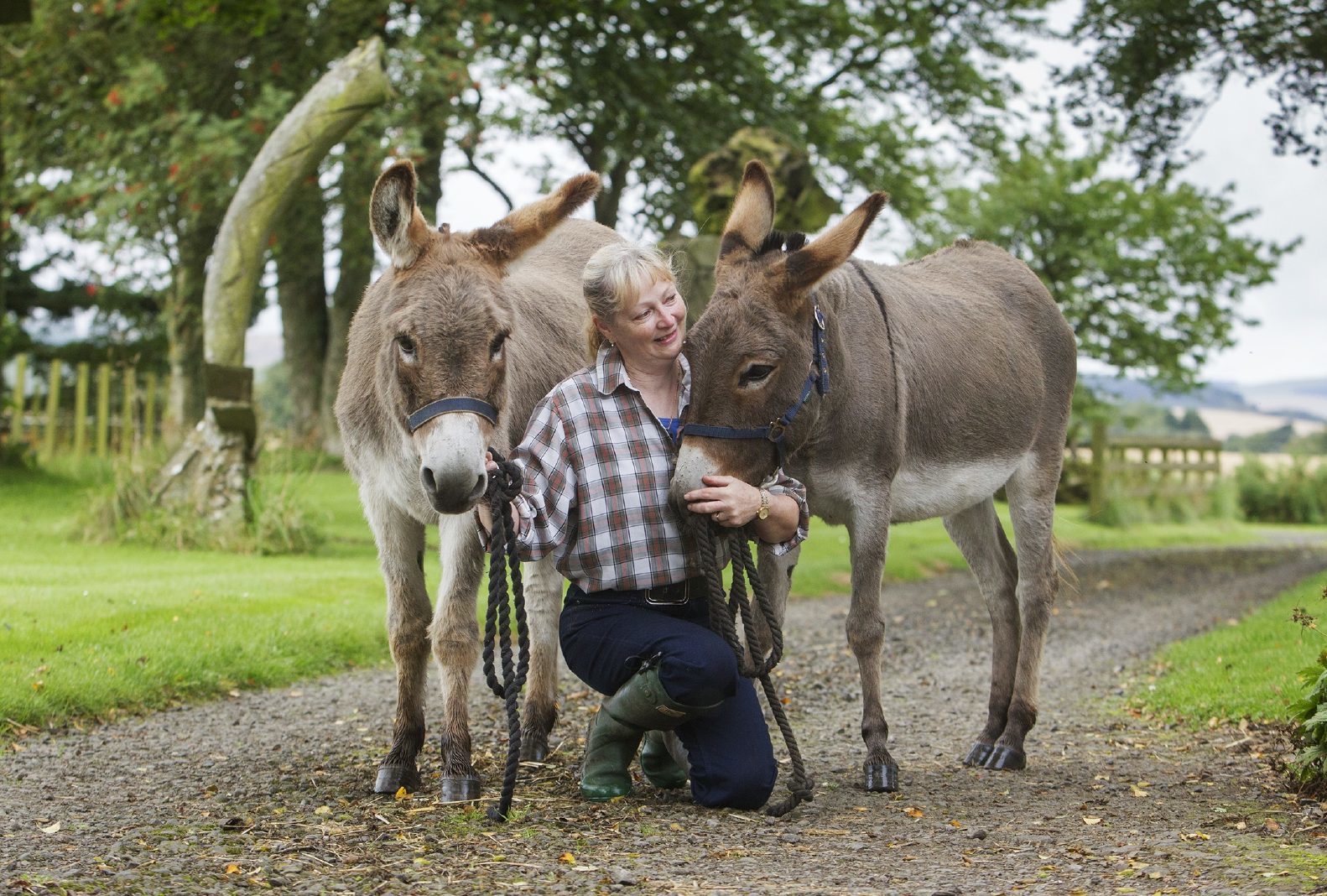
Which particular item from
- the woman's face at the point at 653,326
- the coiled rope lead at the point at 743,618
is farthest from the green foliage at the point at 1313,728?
the woman's face at the point at 653,326

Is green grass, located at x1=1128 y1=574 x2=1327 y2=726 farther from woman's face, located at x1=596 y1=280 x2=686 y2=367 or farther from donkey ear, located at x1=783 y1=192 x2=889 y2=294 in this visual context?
woman's face, located at x1=596 y1=280 x2=686 y2=367

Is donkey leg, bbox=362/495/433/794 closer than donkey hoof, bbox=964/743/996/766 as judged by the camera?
Yes

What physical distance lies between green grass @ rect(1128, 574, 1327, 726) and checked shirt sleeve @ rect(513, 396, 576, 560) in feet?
10.4

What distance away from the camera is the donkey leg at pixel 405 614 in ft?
14.7

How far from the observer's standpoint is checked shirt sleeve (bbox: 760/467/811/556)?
4.20 meters

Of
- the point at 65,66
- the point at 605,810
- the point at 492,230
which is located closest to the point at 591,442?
the point at 492,230

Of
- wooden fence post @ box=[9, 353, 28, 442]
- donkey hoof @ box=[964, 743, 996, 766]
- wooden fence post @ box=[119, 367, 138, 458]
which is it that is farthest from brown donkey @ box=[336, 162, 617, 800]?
wooden fence post @ box=[9, 353, 28, 442]

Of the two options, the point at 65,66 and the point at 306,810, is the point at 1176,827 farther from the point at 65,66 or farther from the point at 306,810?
the point at 65,66

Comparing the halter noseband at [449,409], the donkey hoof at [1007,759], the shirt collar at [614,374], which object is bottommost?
the donkey hoof at [1007,759]

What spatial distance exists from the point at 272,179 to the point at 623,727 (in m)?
8.63

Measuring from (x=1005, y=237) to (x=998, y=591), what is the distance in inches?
901

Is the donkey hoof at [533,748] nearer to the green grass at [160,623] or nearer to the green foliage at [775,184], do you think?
the green grass at [160,623]

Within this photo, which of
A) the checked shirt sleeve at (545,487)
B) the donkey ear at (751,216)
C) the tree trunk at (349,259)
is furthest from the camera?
the tree trunk at (349,259)

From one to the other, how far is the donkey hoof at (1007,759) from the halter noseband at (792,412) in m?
1.83
